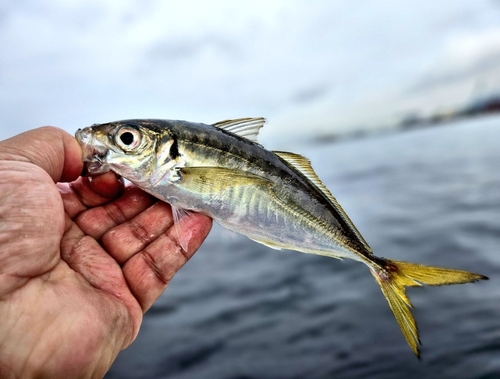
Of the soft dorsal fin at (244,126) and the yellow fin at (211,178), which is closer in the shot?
the yellow fin at (211,178)

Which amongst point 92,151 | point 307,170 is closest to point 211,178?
point 307,170

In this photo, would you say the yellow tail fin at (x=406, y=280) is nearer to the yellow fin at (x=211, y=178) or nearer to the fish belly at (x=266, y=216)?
the fish belly at (x=266, y=216)

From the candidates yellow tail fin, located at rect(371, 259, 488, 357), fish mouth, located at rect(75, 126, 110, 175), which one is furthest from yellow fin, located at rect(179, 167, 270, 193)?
yellow tail fin, located at rect(371, 259, 488, 357)

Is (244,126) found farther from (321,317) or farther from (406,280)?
(321,317)

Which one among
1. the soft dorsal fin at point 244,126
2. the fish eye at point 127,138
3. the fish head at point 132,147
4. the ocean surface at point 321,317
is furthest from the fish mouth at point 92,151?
the ocean surface at point 321,317

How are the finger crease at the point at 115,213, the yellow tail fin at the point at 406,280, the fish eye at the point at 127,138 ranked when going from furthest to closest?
the finger crease at the point at 115,213 → the fish eye at the point at 127,138 → the yellow tail fin at the point at 406,280

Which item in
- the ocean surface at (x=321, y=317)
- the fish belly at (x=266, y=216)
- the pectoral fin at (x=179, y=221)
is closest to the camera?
the fish belly at (x=266, y=216)

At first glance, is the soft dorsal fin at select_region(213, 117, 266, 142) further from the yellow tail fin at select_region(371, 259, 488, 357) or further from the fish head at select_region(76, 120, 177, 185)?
the yellow tail fin at select_region(371, 259, 488, 357)
